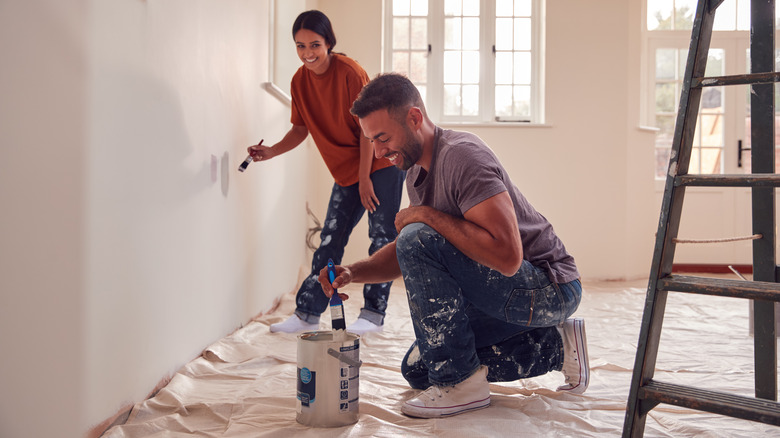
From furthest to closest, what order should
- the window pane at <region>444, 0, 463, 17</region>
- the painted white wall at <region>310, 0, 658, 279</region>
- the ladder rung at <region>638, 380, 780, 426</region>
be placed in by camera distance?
1. the window pane at <region>444, 0, 463, 17</region>
2. the painted white wall at <region>310, 0, 658, 279</region>
3. the ladder rung at <region>638, 380, 780, 426</region>

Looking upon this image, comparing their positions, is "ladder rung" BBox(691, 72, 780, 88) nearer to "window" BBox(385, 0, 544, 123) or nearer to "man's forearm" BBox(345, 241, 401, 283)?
"man's forearm" BBox(345, 241, 401, 283)

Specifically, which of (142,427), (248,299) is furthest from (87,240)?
(248,299)

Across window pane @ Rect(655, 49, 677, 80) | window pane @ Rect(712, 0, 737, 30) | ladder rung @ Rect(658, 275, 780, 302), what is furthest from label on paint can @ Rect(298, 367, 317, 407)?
window pane @ Rect(712, 0, 737, 30)

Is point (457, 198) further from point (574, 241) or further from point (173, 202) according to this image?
point (574, 241)

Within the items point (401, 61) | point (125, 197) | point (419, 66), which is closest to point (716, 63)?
point (419, 66)

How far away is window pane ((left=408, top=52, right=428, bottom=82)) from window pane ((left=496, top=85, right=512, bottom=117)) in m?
0.58

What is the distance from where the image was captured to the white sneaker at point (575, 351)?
1661mm

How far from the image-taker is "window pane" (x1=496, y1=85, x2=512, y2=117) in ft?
16.2

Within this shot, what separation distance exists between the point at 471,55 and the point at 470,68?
0.10 meters

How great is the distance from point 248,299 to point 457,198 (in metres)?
1.48

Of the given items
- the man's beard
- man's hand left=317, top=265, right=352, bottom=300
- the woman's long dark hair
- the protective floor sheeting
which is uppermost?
the woman's long dark hair

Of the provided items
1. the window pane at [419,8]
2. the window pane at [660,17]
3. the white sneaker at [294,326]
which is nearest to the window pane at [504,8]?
the window pane at [419,8]

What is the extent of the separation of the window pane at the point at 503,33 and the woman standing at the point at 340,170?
2652 millimetres

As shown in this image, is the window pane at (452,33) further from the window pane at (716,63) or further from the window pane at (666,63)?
the window pane at (716,63)
